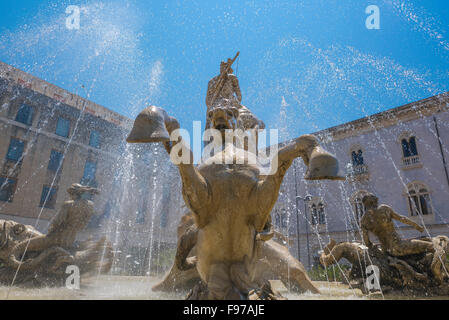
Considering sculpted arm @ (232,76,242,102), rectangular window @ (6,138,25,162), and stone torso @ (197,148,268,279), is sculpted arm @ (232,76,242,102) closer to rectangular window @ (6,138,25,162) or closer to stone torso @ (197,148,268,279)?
stone torso @ (197,148,268,279)

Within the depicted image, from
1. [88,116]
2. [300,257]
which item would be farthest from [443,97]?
[88,116]

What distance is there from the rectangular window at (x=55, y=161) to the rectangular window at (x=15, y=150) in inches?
86.0

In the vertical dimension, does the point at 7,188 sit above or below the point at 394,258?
above

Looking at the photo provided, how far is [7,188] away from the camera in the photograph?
21.3 m

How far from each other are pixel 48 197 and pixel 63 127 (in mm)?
6480

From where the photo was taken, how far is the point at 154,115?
6.45 ft

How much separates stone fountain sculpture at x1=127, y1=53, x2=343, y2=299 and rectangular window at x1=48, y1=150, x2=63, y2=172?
25409 mm

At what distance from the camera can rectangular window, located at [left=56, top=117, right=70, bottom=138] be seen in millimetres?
25531

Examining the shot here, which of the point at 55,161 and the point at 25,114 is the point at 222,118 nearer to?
the point at 55,161

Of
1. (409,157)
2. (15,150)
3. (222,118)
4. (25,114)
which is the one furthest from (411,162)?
(25,114)

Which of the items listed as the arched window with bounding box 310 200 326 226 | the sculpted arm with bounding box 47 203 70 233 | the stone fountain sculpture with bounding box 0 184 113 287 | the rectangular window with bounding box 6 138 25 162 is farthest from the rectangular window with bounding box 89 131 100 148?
the sculpted arm with bounding box 47 203 70 233
